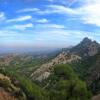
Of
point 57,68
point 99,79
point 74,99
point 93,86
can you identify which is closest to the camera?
point 74,99

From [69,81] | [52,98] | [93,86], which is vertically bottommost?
[93,86]

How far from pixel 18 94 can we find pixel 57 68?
72.4 feet

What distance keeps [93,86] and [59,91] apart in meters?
105

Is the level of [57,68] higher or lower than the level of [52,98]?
higher

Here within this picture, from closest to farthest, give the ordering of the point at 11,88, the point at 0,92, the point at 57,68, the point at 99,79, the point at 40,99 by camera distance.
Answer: the point at 57,68, the point at 0,92, the point at 11,88, the point at 40,99, the point at 99,79

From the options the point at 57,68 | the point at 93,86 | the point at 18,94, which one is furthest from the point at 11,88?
the point at 93,86

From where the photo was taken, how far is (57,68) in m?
89.8

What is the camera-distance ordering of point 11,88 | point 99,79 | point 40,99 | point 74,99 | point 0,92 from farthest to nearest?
point 99,79
point 40,99
point 11,88
point 0,92
point 74,99

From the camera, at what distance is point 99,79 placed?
19850cm

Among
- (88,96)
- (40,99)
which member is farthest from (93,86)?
(88,96)

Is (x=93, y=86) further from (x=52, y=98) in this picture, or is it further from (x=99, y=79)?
(x=52, y=98)

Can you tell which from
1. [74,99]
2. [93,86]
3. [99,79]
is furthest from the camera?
[99,79]

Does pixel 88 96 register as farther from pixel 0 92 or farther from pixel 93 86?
pixel 93 86

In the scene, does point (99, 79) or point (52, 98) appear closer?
point (52, 98)
